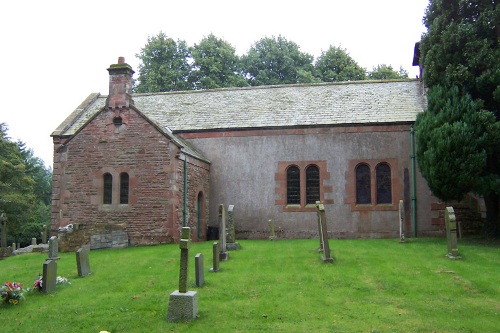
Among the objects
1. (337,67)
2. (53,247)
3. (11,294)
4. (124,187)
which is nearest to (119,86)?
(124,187)

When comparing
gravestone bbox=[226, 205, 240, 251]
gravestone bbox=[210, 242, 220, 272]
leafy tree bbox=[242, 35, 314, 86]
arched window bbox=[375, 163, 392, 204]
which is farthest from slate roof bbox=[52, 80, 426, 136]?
leafy tree bbox=[242, 35, 314, 86]

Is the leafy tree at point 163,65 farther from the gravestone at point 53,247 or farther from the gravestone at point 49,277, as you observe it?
the gravestone at point 49,277

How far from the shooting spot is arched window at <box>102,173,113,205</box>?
70.1 ft

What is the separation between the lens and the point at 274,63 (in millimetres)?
48688

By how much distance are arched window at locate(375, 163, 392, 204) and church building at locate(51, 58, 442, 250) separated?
49mm

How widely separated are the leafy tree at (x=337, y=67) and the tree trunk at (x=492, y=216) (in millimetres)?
26827

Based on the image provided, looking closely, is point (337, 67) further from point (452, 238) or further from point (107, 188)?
point (452, 238)

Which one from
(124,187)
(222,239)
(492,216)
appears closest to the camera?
(222,239)

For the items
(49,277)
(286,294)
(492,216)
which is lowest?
(286,294)

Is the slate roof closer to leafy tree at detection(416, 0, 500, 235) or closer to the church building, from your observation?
the church building

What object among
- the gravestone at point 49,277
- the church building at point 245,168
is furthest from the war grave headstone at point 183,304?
the church building at point 245,168

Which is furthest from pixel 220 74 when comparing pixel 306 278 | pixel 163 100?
pixel 306 278

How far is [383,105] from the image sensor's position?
24.2 metres

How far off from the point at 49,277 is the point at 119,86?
11.5 meters
